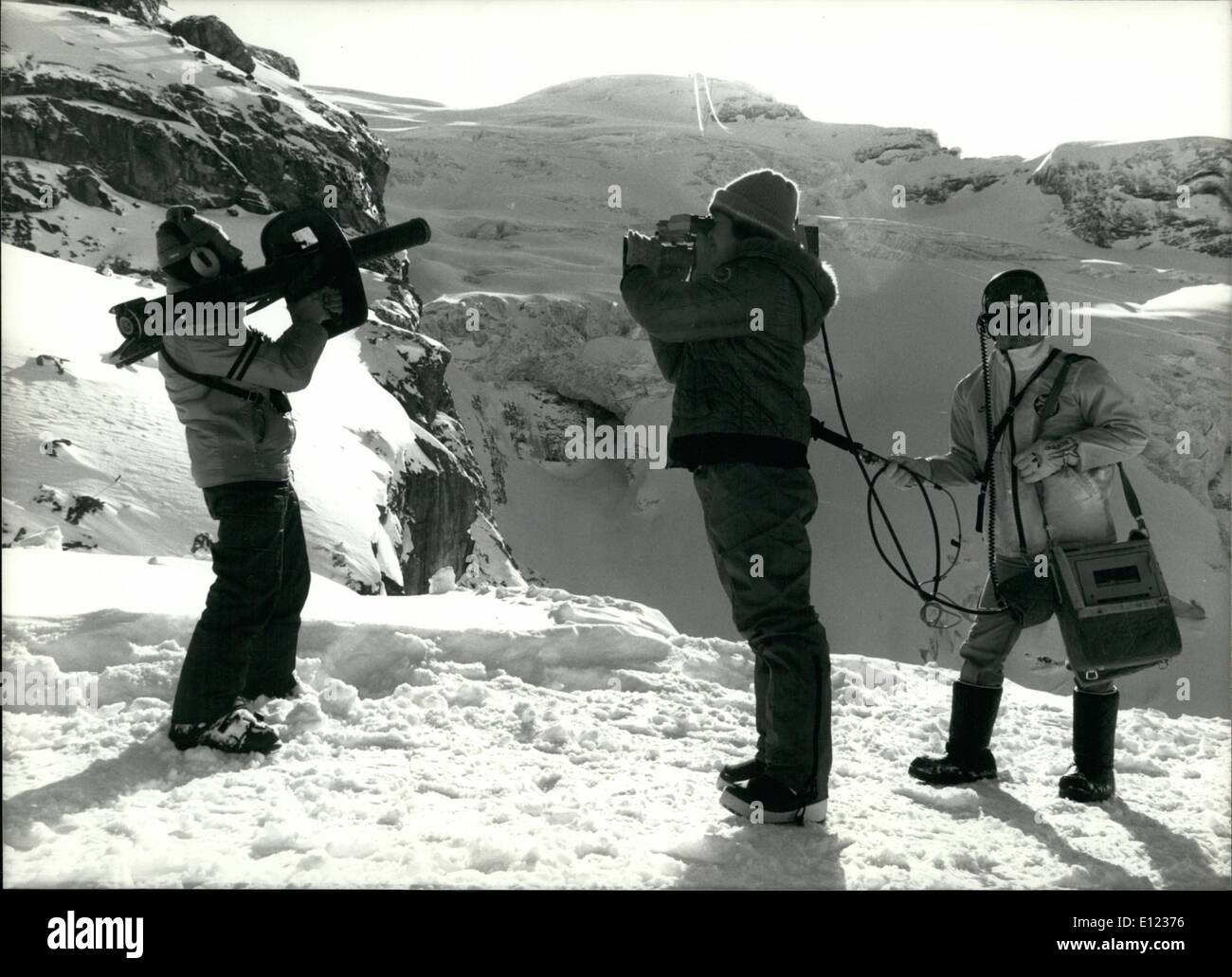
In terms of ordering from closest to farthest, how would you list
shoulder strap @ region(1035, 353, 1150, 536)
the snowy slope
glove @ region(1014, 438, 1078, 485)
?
glove @ region(1014, 438, 1078, 485)
shoulder strap @ region(1035, 353, 1150, 536)
the snowy slope

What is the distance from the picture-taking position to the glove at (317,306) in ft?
10.8

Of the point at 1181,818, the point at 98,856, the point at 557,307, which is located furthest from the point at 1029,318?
the point at 557,307

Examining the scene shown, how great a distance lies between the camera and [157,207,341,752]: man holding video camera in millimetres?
3090

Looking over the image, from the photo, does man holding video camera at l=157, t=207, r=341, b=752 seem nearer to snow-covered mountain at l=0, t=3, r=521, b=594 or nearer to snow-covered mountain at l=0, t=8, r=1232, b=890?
snow-covered mountain at l=0, t=8, r=1232, b=890

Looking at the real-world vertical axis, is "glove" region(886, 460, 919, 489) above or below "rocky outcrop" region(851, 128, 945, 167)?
below

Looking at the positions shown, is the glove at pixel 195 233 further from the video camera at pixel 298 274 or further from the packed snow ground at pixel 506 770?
the packed snow ground at pixel 506 770

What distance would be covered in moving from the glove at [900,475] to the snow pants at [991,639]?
39 centimetres

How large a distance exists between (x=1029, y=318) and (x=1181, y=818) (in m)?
1.57

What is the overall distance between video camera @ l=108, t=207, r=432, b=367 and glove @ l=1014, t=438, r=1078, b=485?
6.81ft

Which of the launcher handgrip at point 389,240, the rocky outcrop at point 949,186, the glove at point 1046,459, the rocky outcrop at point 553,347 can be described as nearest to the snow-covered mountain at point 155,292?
the launcher handgrip at point 389,240

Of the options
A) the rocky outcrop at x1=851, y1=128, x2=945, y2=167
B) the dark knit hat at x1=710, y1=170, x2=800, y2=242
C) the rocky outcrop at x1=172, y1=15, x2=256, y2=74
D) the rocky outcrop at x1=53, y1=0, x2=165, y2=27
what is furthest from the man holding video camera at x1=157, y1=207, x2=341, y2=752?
the rocky outcrop at x1=851, y1=128, x2=945, y2=167

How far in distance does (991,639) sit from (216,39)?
64.3 feet

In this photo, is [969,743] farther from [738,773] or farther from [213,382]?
[213,382]

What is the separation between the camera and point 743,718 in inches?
155
